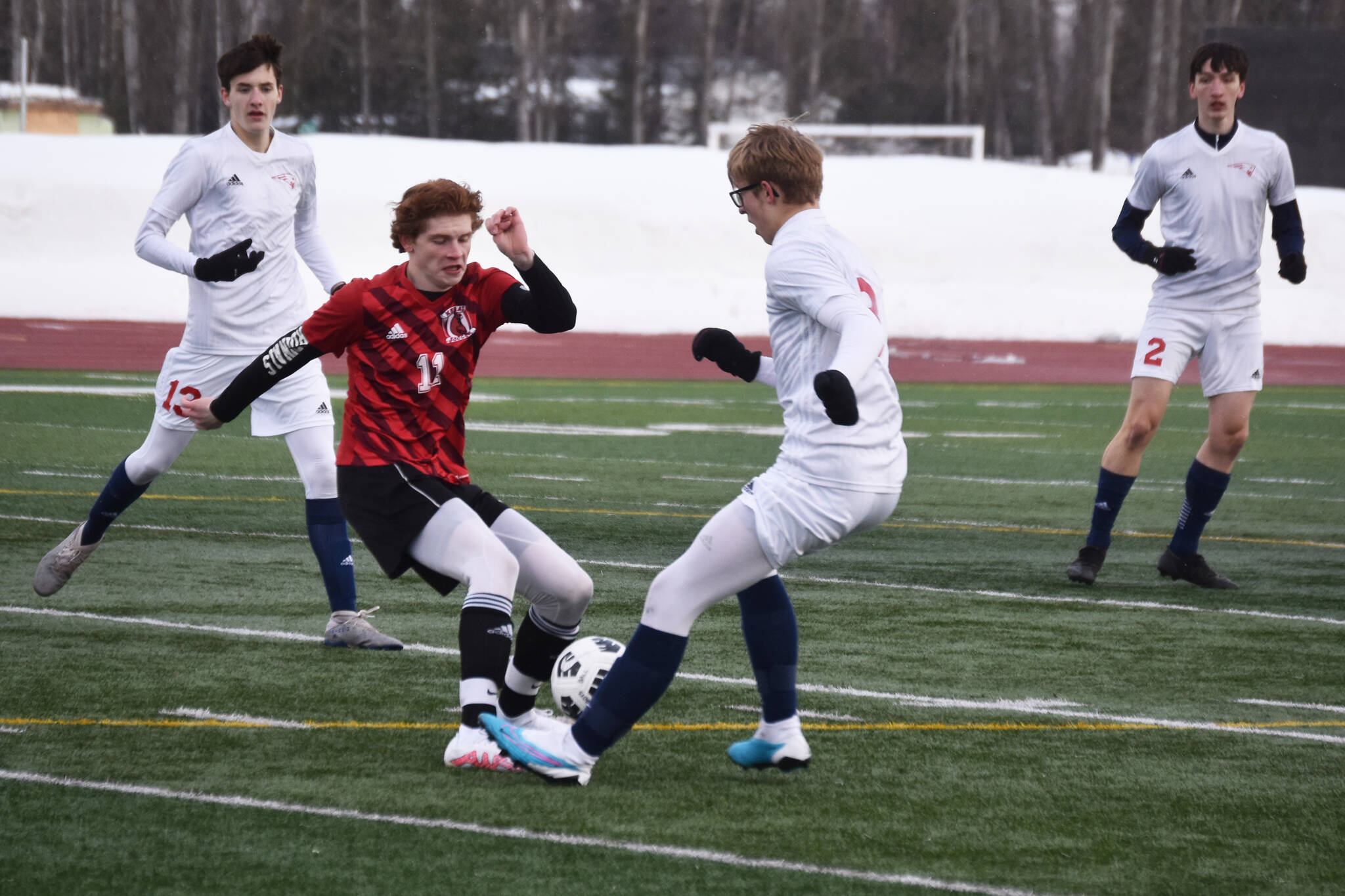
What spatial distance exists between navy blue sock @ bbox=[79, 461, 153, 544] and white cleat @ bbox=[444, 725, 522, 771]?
2748mm

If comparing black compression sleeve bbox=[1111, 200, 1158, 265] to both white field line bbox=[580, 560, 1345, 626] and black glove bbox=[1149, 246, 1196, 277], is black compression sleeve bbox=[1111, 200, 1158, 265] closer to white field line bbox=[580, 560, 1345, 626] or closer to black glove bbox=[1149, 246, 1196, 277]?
black glove bbox=[1149, 246, 1196, 277]

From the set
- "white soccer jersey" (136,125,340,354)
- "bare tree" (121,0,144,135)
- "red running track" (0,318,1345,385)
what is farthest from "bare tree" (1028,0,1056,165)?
"white soccer jersey" (136,125,340,354)

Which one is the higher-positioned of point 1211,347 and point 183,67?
point 183,67

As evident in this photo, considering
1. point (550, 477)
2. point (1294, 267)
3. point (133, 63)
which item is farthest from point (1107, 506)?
point (133, 63)

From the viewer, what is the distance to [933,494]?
10.8m

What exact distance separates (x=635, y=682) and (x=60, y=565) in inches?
132

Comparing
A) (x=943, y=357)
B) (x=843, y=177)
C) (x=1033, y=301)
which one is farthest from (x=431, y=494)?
(x=843, y=177)

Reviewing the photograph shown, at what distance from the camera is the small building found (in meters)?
45.9

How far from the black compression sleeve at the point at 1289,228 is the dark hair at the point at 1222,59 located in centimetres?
65

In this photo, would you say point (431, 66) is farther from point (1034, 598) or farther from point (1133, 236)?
point (1034, 598)

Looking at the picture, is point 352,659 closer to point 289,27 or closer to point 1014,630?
point 1014,630

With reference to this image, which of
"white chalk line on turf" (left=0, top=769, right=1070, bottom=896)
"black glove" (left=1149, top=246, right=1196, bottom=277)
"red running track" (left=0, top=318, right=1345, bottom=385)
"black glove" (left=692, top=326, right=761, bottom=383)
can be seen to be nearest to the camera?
"white chalk line on turf" (left=0, top=769, right=1070, bottom=896)

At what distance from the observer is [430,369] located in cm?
475

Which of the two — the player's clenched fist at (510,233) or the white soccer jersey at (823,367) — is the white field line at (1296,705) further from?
the player's clenched fist at (510,233)
